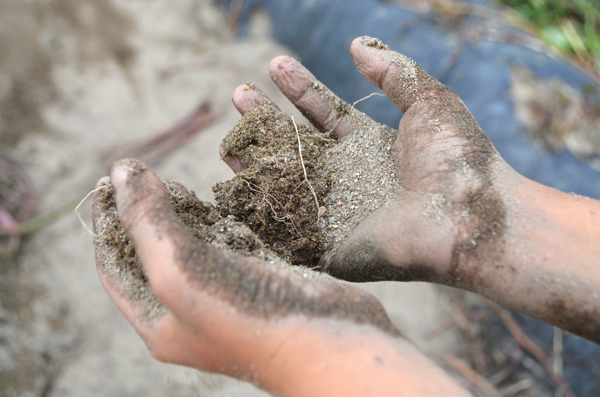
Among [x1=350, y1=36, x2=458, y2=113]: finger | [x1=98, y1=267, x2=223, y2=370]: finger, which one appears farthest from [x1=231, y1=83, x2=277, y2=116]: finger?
[x1=98, y1=267, x2=223, y2=370]: finger

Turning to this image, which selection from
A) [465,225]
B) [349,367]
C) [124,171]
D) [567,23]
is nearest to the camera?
[349,367]

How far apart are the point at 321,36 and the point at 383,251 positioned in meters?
3.06

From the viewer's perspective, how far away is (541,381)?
9.45 ft

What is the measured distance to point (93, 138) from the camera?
12.3 feet

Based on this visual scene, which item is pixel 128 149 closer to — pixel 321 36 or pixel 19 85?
pixel 19 85

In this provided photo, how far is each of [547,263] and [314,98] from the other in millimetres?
1356

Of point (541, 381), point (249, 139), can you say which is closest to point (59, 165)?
point (249, 139)

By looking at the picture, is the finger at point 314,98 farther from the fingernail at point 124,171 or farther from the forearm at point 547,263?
the fingernail at point 124,171

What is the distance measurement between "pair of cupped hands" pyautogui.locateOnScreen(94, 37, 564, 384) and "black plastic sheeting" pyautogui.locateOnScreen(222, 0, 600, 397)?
5.55 ft

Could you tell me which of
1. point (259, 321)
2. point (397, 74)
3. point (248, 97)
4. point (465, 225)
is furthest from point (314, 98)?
point (259, 321)

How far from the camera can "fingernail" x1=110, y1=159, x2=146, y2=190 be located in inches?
50.7

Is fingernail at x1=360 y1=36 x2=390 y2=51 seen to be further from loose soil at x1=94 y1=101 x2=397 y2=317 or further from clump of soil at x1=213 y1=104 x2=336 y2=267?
clump of soil at x1=213 y1=104 x2=336 y2=267

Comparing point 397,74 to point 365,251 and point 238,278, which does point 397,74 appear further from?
point 238,278

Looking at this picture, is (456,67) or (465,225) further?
(456,67)
